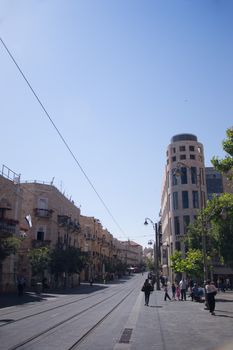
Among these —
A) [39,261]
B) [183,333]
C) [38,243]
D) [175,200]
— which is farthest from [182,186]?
[183,333]

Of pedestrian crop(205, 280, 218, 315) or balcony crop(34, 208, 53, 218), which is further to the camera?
balcony crop(34, 208, 53, 218)

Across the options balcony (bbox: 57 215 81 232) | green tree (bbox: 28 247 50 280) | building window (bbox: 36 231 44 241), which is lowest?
green tree (bbox: 28 247 50 280)

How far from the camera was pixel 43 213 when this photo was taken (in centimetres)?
5222

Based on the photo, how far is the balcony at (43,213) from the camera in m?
51.7

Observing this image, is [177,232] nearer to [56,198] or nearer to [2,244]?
[56,198]

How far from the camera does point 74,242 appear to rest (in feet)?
219

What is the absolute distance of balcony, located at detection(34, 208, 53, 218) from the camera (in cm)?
A: 5173

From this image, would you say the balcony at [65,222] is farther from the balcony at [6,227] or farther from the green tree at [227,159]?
the green tree at [227,159]

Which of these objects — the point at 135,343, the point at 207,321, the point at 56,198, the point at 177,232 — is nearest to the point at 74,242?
the point at 56,198

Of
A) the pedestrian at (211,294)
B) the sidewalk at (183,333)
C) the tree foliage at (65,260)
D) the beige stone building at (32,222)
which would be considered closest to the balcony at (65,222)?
the beige stone building at (32,222)

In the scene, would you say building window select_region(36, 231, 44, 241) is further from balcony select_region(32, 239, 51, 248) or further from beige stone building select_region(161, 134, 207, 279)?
beige stone building select_region(161, 134, 207, 279)

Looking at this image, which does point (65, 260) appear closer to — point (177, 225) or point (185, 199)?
point (177, 225)

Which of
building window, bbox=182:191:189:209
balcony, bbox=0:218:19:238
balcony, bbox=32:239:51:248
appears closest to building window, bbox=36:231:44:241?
balcony, bbox=32:239:51:248

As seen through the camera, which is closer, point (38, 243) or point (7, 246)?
point (7, 246)
